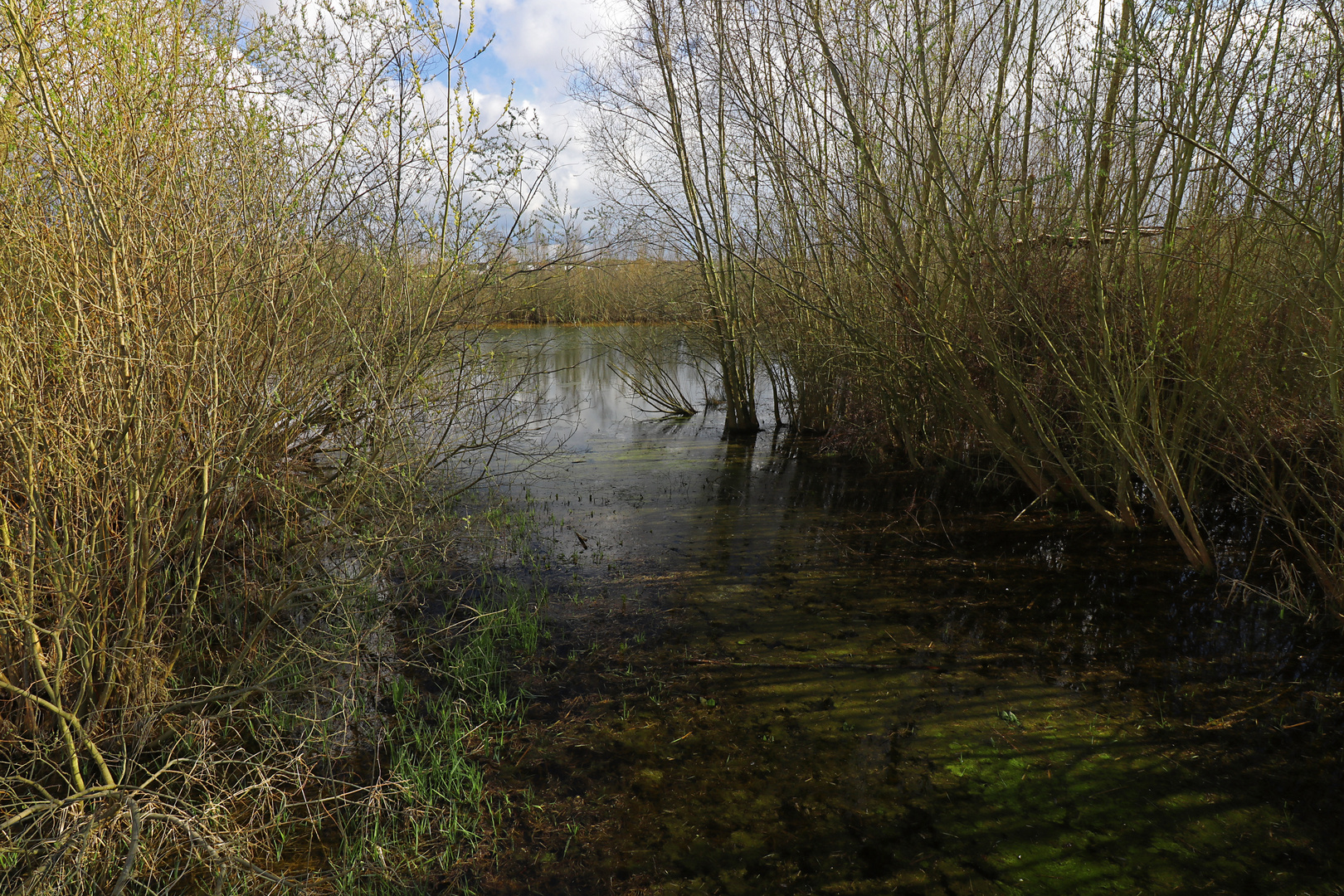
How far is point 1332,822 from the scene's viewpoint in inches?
108

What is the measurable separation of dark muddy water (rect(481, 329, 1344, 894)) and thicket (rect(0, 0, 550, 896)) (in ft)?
2.29

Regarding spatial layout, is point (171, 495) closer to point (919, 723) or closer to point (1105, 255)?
point (919, 723)

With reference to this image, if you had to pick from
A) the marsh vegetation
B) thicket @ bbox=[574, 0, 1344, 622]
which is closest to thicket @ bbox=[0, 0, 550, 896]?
the marsh vegetation

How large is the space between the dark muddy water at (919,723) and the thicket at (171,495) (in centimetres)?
70

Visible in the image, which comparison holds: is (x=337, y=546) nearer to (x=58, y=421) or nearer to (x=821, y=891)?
(x=58, y=421)

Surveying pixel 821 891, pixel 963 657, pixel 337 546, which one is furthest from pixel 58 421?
pixel 963 657

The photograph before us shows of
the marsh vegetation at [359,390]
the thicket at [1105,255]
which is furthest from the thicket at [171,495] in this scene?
the thicket at [1105,255]

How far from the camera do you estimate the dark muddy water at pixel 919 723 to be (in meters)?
2.62

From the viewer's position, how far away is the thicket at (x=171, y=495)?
2373 mm

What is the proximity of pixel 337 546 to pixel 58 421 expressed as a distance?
169 cm

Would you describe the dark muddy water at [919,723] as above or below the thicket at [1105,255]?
below

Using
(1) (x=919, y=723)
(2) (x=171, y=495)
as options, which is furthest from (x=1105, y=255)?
(2) (x=171, y=495)

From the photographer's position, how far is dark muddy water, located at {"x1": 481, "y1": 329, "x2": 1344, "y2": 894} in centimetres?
262

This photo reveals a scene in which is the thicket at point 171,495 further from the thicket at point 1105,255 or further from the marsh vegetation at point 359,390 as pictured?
the thicket at point 1105,255
